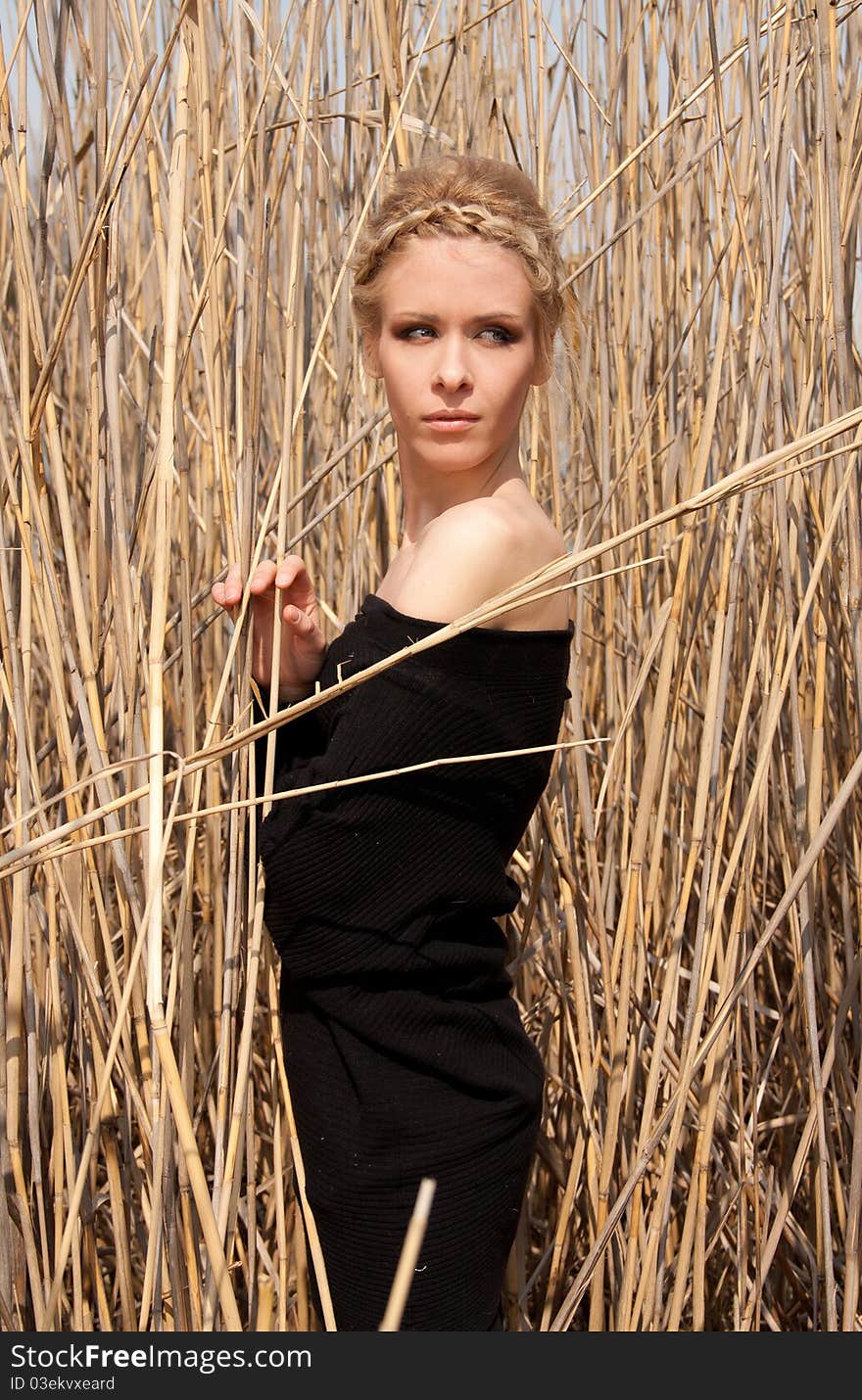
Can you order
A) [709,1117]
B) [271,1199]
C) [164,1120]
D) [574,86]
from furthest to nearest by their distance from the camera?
[574,86] < [271,1199] < [709,1117] < [164,1120]

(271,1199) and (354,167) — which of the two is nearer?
(354,167)

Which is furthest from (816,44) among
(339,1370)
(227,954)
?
(339,1370)

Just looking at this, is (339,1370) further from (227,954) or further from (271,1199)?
(271,1199)

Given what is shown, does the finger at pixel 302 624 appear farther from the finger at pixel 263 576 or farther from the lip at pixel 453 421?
the lip at pixel 453 421

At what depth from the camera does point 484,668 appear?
2.61 ft

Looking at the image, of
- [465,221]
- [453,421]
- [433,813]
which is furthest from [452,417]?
[433,813]

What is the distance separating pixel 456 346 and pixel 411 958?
38 centimetres

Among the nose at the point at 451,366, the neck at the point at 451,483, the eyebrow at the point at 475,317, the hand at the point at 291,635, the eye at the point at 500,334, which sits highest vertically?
the eyebrow at the point at 475,317

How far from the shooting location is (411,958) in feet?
2.60

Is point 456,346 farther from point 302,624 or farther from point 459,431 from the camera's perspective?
point 302,624

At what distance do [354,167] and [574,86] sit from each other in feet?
1.21

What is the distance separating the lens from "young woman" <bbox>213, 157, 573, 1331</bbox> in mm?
782

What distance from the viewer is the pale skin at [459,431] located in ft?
2.59

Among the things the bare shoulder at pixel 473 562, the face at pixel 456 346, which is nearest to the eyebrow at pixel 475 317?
the face at pixel 456 346
